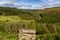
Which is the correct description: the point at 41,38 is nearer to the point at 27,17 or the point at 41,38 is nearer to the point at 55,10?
the point at 27,17

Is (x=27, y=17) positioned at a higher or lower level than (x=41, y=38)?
higher

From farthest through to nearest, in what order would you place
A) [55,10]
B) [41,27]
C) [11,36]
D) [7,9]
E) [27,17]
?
[55,10] < [7,9] < [27,17] < [41,27] < [11,36]

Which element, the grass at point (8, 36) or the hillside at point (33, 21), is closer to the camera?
the grass at point (8, 36)

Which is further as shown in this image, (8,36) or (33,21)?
(33,21)

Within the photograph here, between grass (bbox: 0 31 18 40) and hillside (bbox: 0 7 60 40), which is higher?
hillside (bbox: 0 7 60 40)

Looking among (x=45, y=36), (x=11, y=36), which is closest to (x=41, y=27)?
(x=45, y=36)

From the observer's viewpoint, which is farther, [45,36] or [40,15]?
[40,15]

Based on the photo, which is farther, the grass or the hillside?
the hillside

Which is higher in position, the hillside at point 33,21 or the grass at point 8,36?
the hillside at point 33,21

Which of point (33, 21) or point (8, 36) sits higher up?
point (33, 21)

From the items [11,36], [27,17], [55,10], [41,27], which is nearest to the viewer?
[11,36]
